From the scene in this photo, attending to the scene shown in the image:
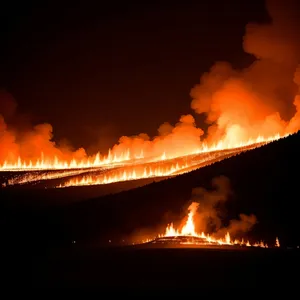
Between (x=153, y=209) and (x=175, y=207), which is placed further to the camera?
(x=153, y=209)

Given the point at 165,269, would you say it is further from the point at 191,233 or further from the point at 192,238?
the point at 191,233

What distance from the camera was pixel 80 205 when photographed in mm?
24625

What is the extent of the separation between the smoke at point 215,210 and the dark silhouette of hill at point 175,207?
0.34 meters

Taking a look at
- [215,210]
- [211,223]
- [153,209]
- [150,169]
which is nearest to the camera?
[211,223]

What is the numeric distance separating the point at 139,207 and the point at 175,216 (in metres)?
2.13

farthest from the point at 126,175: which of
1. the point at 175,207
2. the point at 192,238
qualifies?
the point at 192,238

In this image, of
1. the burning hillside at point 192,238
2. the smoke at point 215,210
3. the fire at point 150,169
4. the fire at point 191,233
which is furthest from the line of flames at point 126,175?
the fire at point 191,233

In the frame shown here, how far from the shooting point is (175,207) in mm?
22859

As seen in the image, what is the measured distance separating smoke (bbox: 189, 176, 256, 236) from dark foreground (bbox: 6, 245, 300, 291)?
5545mm

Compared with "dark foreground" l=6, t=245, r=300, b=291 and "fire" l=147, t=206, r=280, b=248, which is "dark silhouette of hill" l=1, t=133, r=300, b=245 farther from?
"dark foreground" l=6, t=245, r=300, b=291

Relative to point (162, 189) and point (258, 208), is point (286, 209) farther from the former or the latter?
point (162, 189)

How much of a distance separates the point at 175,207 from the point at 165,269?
10650 mm

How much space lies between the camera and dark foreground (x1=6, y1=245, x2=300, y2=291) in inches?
438

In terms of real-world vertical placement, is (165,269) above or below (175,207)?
below
